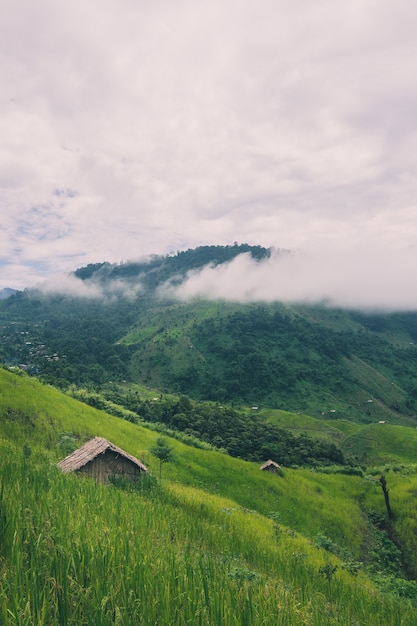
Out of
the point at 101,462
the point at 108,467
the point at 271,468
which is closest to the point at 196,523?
the point at 101,462

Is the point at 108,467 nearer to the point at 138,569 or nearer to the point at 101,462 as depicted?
the point at 101,462

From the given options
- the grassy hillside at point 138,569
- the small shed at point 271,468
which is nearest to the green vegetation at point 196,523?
the grassy hillside at point 138,569

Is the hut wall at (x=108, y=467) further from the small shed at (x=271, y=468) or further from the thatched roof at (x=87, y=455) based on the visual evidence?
the small shed at (x=271, y=468)

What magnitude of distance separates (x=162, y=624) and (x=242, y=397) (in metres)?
200

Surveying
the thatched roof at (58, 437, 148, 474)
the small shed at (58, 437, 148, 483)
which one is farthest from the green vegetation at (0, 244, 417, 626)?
the small shed at (58, 437, 148, 483)

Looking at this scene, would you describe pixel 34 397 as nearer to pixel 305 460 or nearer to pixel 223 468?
pixel 223 468

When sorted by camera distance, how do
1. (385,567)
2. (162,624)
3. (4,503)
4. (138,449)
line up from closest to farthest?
(162,624) < (4,503) < (385,567) < (138,449)

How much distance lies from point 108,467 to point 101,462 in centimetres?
64

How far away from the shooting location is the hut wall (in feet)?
76.1

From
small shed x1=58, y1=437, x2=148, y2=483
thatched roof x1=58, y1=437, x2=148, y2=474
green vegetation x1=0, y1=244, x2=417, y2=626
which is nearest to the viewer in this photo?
green vegetation x1=0, y1=244, x2=417, y2=626

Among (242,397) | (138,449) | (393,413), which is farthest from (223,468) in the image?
(393,413)

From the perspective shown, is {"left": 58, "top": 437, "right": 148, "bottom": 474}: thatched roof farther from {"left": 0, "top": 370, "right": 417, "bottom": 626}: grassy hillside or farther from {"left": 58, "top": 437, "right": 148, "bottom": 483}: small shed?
{"left": 0, "top": 370, "right": 417, "bottom": 626}: grassy hillside

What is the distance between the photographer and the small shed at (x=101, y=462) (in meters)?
22.7

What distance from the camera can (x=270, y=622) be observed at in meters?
2.87
